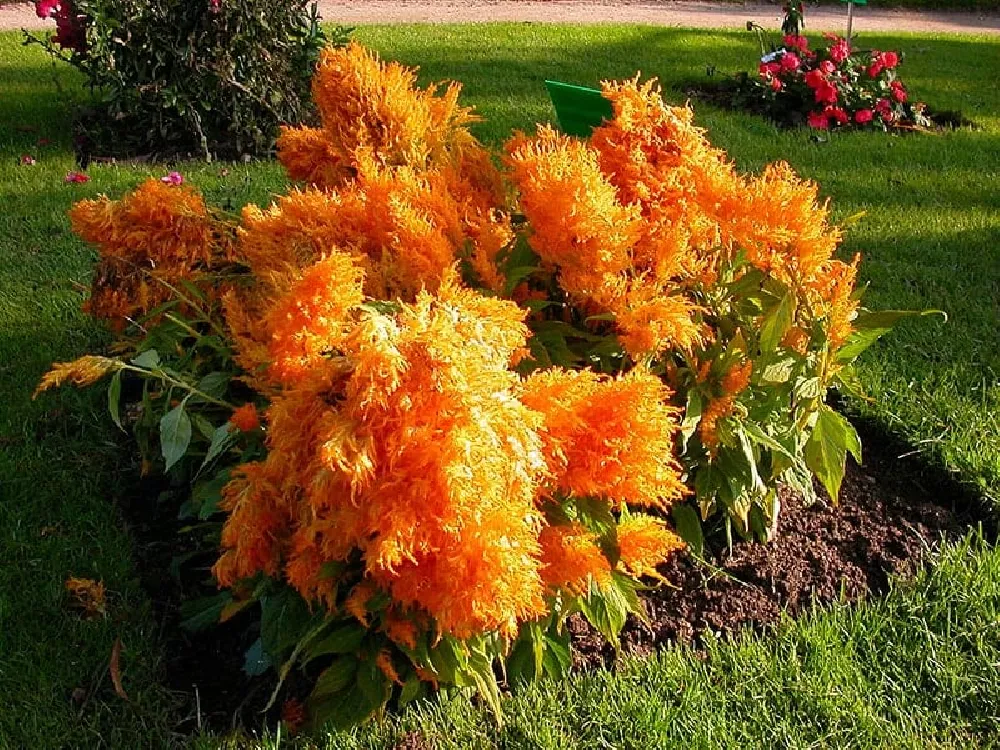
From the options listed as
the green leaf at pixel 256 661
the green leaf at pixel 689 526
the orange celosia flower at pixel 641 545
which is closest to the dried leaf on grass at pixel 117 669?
the green leaf at pixel 256 661

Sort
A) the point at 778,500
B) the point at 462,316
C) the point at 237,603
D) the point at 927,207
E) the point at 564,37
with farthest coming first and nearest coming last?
the point at 564,37
the point at 927,207
the point at 778,500
the point at 237,603
the point at 462,316

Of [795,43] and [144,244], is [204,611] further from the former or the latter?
[795,43]

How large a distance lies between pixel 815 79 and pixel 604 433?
20.7 feet

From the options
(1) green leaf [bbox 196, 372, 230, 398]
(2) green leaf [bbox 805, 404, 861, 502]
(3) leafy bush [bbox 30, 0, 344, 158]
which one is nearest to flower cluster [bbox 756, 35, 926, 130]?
(3) leafy bush [bbox 30, 0, 344, 158]

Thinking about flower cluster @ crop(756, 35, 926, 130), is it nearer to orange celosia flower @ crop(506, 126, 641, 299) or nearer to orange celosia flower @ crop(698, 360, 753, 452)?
orange celosia flower @ crop(698, 360, 753, 452)

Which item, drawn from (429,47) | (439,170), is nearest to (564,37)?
(429,47)

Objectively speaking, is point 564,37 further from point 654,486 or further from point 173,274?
point 654,486

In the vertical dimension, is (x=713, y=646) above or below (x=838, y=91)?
below

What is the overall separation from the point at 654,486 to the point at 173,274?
142cm

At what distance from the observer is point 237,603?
2.25 m

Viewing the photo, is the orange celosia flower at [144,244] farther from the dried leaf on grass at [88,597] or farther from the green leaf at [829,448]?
the green leaf at [829,448]

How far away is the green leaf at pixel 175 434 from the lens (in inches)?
88.4

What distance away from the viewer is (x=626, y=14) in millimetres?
12906

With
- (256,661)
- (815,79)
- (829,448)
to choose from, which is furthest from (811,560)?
(815,79)
